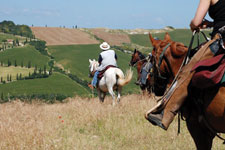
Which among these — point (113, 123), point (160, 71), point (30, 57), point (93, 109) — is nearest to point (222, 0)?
point (160, 71)

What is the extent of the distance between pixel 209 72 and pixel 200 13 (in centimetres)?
69

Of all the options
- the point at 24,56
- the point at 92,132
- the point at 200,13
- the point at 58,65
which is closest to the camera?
the point at 200,13

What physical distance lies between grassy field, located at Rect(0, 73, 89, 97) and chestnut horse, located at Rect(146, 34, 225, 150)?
31.5m

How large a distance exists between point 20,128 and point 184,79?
11.9 ft

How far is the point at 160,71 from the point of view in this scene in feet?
15.2

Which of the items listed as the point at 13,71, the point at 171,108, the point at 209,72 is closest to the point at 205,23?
the point at 209,72

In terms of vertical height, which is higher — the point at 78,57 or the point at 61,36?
the point at 61,36

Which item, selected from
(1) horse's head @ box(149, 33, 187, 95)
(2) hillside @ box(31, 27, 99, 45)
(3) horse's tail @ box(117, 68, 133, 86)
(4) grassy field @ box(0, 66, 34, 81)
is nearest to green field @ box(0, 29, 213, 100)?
(4) grassy field @ box(0, 66, 34, 81)

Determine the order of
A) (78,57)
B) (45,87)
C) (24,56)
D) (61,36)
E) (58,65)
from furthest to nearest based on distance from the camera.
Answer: (61,36), (78,57), (24,56), (58,65), (45,87)

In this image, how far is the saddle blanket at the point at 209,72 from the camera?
11.1 ft

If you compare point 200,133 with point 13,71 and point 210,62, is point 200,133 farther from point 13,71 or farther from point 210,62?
point 13,71

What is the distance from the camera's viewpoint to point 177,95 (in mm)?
3793

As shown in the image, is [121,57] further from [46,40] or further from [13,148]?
[13,148]

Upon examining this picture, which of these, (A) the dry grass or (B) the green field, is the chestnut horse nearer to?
(A) the dry grass
